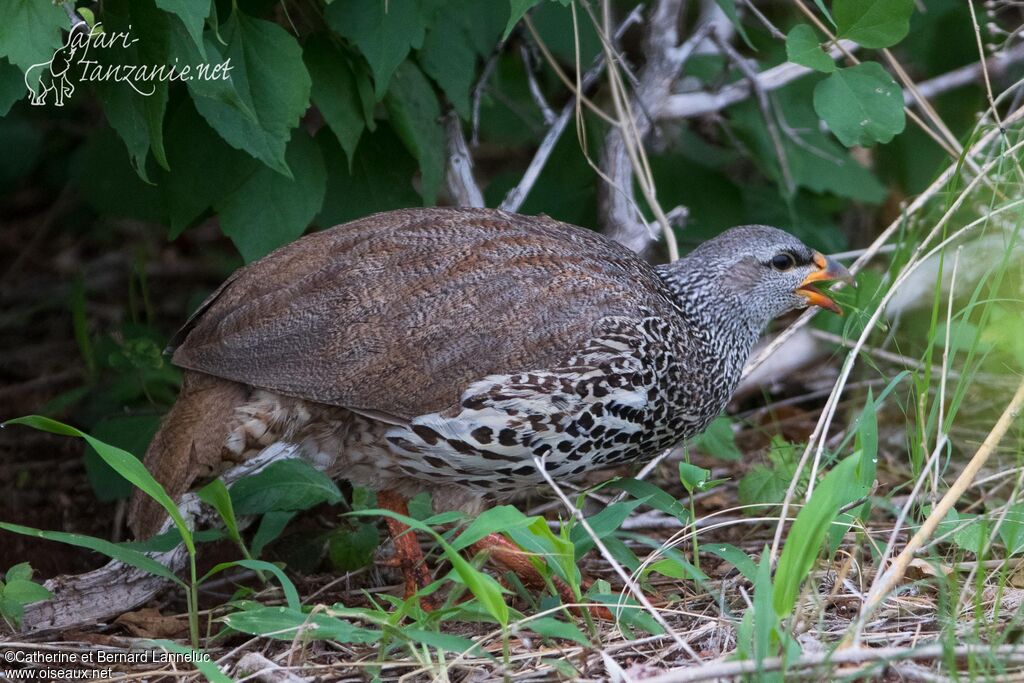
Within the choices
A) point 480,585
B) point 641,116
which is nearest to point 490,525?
point 480,585

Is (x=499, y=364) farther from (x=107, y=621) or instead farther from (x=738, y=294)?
(x=107, y=621)

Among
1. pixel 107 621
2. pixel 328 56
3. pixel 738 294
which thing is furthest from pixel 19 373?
pixel 738 294

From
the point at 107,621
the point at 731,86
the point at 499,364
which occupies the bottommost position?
the point at 107,621

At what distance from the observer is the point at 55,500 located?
4641 mm

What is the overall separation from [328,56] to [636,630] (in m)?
2.00

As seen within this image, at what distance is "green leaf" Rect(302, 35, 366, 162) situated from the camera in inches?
149

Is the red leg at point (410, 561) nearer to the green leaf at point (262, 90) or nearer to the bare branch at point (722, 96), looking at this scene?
the green leaf at point (262, 90)

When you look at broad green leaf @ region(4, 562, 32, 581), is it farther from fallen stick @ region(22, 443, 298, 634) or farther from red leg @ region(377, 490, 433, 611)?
red leg @ region(377, 490, 433, 611)

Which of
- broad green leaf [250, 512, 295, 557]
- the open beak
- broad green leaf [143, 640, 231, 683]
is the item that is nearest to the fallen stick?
broad green leaf [250, 512, 295, 557]

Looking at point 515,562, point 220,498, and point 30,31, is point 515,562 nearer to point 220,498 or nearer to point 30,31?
point 220,498

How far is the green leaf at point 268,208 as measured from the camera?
3844mm

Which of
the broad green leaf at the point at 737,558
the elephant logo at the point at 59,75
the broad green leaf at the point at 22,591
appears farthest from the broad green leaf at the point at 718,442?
the elephant logo at the point at 59,75

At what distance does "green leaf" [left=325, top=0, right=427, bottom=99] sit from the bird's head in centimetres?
120

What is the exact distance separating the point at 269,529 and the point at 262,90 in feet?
4.38
